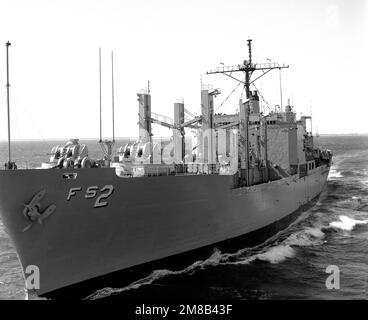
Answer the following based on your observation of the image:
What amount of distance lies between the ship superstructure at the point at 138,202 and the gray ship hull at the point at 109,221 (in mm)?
27

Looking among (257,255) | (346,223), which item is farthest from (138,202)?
(346,223)

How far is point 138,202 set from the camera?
12211 mm

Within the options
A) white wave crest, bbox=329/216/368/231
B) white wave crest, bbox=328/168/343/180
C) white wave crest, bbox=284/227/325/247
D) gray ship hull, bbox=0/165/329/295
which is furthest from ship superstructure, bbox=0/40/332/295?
white wave crest, bbox=328/168/343/180

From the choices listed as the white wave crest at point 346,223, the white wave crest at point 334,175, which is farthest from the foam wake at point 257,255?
the white wave crest at point 334,175

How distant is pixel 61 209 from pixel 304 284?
27.4 ft

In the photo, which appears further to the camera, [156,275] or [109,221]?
[156,275]

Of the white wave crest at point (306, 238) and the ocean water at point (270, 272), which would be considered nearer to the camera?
the ocean water at point (270, 272)

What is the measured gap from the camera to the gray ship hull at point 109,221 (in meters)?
10.6

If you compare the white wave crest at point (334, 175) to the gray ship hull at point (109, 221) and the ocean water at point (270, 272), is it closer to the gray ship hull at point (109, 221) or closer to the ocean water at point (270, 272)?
the ocean water at point (270, 272)

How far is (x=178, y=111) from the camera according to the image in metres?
17.7

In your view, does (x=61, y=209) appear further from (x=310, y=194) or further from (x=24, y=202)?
(x=310, y=194)

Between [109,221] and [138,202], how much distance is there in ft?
3.57

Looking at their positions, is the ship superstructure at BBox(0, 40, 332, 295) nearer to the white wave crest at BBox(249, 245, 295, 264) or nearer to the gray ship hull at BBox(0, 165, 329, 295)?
the gray ship hull at BBox(0, 165, 329, 295)

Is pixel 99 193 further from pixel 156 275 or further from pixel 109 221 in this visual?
pixel 156 275
